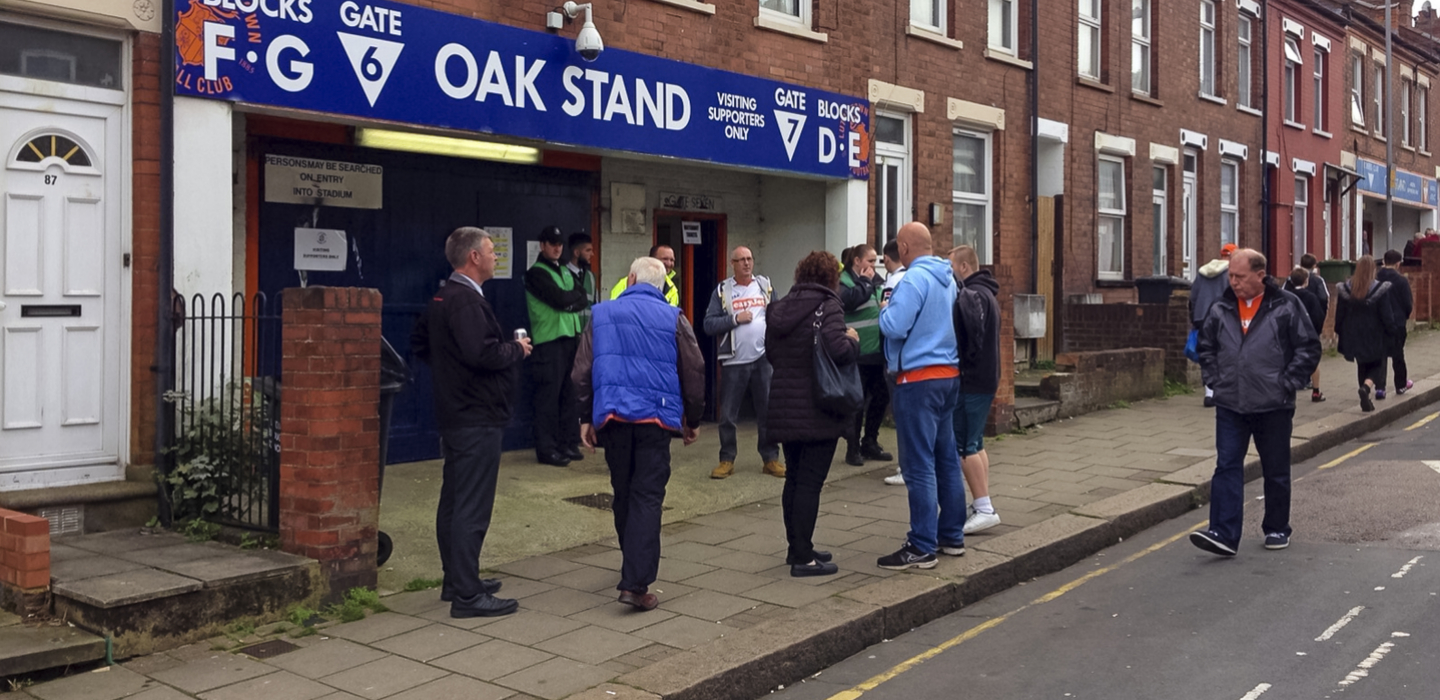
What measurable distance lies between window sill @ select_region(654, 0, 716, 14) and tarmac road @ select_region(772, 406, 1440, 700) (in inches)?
234

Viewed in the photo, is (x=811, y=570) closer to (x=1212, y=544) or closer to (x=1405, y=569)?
(x=1212, y=544)

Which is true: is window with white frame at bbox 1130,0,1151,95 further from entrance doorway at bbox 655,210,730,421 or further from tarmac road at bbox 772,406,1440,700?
tarmac road at bbox 772,406,1440,700

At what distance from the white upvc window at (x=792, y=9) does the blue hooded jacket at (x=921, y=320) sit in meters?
6.12

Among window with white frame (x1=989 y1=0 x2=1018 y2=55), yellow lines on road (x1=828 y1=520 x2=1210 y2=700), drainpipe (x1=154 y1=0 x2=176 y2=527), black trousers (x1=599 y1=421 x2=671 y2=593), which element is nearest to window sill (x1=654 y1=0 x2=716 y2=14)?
drainpipe (x1=154 y1=0 x2=176 y2=527)

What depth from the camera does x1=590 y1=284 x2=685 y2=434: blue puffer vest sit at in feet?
20.4

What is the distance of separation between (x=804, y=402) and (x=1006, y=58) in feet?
33.4

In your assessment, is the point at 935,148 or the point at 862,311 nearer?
the point at 862,311

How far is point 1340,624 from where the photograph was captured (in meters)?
6.11

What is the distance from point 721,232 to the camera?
12938 millimetres

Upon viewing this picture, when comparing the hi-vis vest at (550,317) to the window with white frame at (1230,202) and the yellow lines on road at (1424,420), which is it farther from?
the window with white frame at (1230,202)

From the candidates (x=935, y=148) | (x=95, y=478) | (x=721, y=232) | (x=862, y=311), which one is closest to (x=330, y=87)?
(x=95, y=478)

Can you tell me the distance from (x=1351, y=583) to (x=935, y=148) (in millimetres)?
8408

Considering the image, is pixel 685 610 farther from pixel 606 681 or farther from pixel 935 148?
pixel 935 148

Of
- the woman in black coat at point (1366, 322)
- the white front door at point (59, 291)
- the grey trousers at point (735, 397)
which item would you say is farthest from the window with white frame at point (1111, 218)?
the white front door at point (59, 291)
